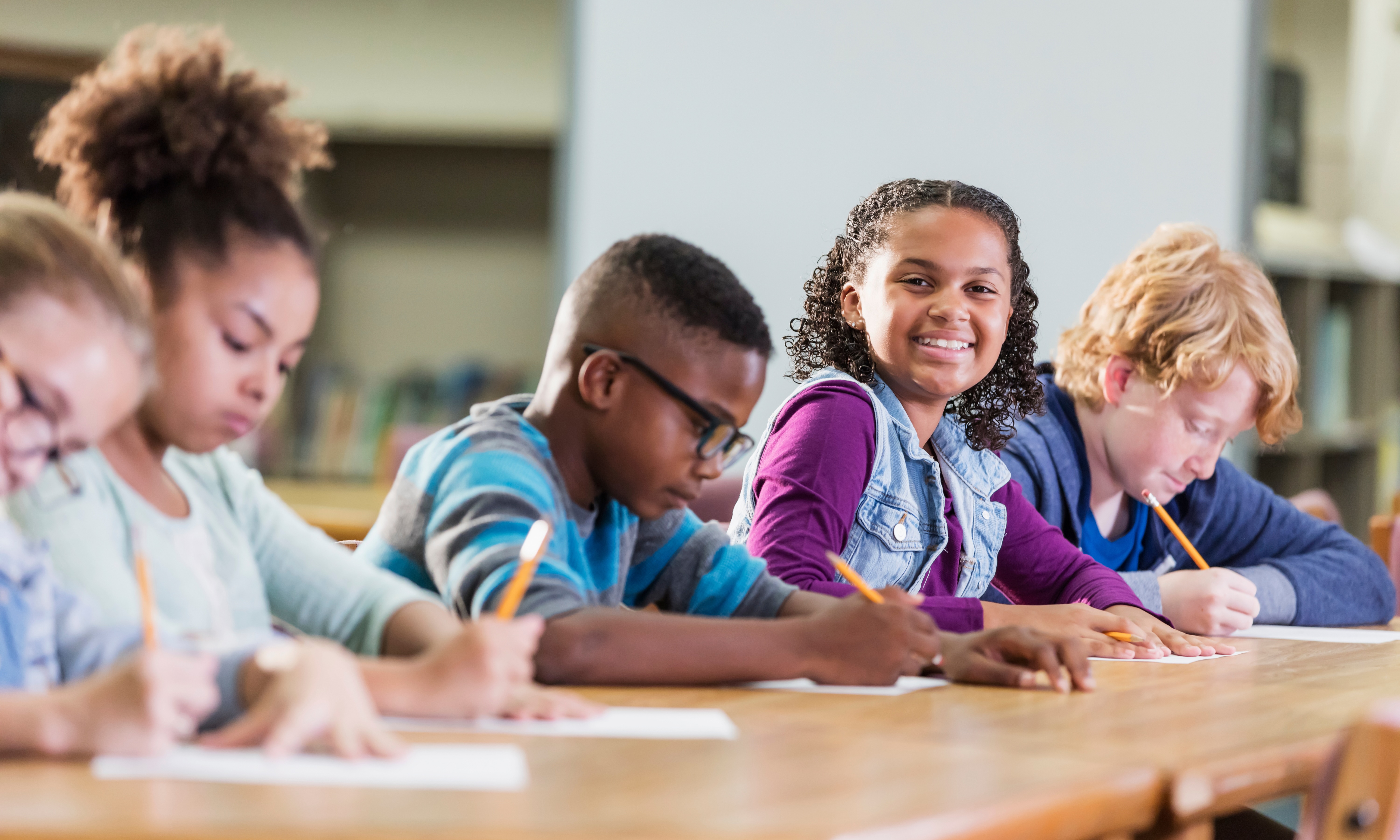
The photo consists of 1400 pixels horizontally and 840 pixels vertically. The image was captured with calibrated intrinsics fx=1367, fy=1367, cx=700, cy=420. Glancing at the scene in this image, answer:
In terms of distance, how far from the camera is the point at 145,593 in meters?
0.78

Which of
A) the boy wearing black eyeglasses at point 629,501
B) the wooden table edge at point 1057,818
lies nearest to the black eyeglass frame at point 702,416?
the boy wearing black eyeglasses at point 629,501

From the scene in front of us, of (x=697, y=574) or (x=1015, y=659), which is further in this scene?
(x=697, y=574)

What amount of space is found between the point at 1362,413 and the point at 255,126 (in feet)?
11.9

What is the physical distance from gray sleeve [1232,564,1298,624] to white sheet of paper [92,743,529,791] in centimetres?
138

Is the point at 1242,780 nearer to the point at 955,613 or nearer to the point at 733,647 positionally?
the point at 733,647

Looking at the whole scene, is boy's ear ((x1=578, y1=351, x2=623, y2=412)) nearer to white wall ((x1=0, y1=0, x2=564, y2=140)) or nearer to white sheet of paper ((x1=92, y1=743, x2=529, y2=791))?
white sheet of paper ((x1=92, y1=743, x2=529, y2=791))

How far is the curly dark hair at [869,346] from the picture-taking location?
62.1 inches

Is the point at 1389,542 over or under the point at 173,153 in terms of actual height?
under

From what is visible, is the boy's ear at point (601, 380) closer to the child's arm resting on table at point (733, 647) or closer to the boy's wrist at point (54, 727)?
the child's arm resting on table at point (733, 647)

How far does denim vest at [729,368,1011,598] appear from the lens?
1.50m

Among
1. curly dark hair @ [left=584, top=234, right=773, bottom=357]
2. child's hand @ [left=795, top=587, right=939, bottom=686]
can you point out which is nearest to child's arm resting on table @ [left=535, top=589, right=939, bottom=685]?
child's hand @ [left=795, top=587, right=939, bottom=686]

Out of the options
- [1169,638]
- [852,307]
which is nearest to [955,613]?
[1169,638]

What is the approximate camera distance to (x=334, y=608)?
3.32 ft

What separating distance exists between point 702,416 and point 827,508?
1.08 feet
